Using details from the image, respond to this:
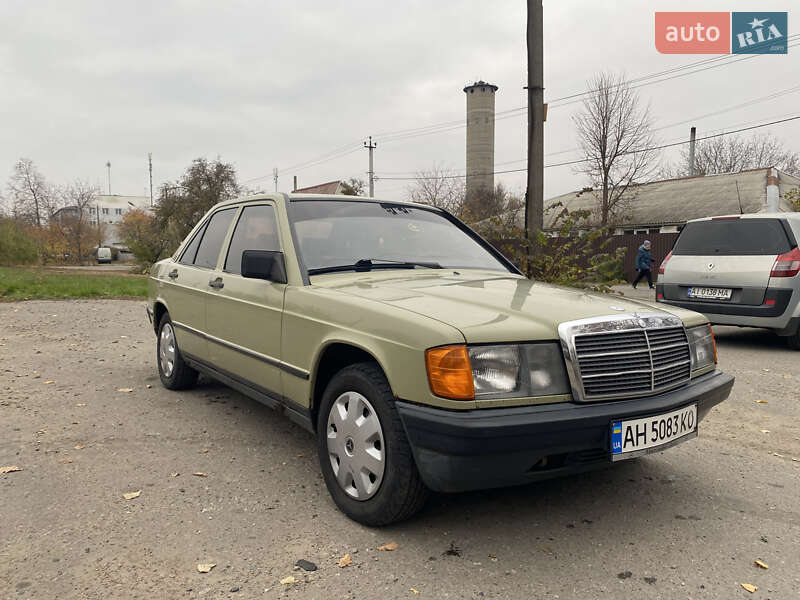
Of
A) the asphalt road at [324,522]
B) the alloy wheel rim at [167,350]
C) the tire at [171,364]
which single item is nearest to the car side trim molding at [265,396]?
the asphalt road at [324,522]

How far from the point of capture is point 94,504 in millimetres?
3158

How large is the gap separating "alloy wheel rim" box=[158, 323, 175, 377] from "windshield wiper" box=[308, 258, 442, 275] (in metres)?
2.39

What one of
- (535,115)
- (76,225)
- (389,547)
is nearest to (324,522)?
(389,547)

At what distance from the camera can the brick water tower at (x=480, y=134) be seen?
72812mm

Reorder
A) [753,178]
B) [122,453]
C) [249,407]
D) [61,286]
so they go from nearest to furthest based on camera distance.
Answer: [122,453] < [249,407] < [61,286] < [753,178]

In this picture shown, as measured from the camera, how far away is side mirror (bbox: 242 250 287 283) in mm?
3480

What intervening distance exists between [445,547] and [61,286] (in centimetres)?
1567

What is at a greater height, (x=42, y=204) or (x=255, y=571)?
(x=42, y=204)

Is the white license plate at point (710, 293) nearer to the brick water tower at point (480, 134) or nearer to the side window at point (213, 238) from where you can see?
the side window at point (213, 238)

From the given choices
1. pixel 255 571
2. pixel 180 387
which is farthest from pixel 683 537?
pixel 180 387

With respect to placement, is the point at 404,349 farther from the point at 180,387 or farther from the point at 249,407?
the point at 180,387

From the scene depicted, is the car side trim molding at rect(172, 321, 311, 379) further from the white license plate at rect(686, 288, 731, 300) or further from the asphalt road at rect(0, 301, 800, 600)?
the white license plate at rect(686, 288, 731, 300)

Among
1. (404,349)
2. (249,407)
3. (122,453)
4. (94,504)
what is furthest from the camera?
(249,407)

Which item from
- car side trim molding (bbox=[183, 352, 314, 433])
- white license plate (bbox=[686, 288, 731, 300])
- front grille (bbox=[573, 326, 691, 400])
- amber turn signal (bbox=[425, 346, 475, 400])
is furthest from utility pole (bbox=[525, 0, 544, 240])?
amber turn signal (bbox=[425, 346, 475, 400])
